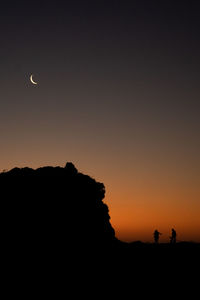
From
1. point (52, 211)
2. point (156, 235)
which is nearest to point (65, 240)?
point (52, 211)

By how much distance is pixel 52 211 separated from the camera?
48.2m

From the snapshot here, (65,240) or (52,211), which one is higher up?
(52,211)

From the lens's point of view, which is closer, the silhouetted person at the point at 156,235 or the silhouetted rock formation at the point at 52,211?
the silhouetted rock formation at the point at 52,211

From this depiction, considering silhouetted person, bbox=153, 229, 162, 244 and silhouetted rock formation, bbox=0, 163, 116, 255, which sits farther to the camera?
silhouetted person, bbox=153, 229, 162, 244

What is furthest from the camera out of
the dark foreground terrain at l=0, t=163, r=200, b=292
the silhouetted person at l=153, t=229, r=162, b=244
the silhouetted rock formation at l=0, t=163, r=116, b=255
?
A: the silhouetted person at l=153, t=229, r=162, b=244

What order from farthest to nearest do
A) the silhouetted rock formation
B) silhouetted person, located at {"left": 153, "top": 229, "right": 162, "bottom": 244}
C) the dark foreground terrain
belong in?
1. silhouetted person, located at {"left": 153, "top": 229, "right": 162, "bottom": 244}
2. the silhouetted rock formation
3. the dark foreground terrain

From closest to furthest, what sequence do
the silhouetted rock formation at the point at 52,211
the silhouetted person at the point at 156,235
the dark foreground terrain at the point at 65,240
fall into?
the dark foreground terrain at the point at 65,240, the silhouetted rock formation at the point at 52,211, the silhouetted person at the point at 156,235

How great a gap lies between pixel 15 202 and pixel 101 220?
11.0m

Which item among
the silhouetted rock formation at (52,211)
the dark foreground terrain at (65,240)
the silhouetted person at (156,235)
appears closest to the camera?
the dark foreground terrain at (65,240)

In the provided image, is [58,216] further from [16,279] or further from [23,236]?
[16,279]

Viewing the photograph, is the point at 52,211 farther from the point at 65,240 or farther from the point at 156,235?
the point at 156,235

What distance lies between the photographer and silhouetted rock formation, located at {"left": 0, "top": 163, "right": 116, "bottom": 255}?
46.1m

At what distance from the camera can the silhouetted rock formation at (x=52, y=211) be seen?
151 ft

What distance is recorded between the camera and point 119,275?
4700 cm
